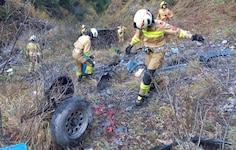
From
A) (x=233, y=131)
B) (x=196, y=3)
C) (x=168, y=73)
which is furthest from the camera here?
(x=196, y=3)

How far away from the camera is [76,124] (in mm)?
3807

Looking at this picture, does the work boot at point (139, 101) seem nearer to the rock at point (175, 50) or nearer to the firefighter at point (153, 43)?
the firefighter at point (153, 43)

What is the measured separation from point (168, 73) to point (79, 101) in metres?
2.48

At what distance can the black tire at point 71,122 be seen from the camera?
3465 mm

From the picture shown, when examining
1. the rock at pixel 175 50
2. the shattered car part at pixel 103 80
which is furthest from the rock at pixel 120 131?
the rock at pixel 175 50

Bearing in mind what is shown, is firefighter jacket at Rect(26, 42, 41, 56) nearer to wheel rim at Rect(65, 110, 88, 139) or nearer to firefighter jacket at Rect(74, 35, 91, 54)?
firefighter jacket at Rect(74, 35, 91, 54)

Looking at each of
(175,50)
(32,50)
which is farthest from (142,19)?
(32,50)

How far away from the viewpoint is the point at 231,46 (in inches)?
280

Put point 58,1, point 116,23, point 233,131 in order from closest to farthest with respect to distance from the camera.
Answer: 1. point 233,131
2. point 116,23
3. point 58,1

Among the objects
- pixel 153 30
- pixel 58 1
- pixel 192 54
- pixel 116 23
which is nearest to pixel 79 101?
pixel 153 30

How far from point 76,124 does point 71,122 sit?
102 millimetres

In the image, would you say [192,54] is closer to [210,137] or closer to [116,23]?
[210,137]

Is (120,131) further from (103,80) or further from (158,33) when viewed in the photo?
(103,80)

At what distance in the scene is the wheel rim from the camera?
366 cm
